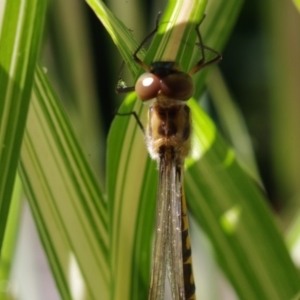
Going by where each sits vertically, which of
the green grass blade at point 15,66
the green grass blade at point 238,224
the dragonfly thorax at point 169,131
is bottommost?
the green grass blade at point 238,224

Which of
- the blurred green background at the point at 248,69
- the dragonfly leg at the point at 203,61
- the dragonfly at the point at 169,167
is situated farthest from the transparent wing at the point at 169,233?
the blurred green background at the point at 248,69

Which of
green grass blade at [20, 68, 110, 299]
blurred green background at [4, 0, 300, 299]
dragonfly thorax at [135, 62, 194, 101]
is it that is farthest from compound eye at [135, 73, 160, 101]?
blurred green background at [4, 0, 300, 299]

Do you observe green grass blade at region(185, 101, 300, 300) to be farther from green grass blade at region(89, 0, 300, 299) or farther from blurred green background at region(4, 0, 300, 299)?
blurred green background at region(4, 0, 300, 299)

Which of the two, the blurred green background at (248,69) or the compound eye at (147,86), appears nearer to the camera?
the compound eye at (147,86)

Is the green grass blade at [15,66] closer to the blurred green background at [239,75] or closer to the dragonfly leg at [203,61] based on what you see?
the dragonfly leg at [203,61]

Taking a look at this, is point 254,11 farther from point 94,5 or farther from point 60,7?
point 94,5

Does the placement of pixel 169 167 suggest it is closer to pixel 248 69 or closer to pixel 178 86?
pixel 178 86
